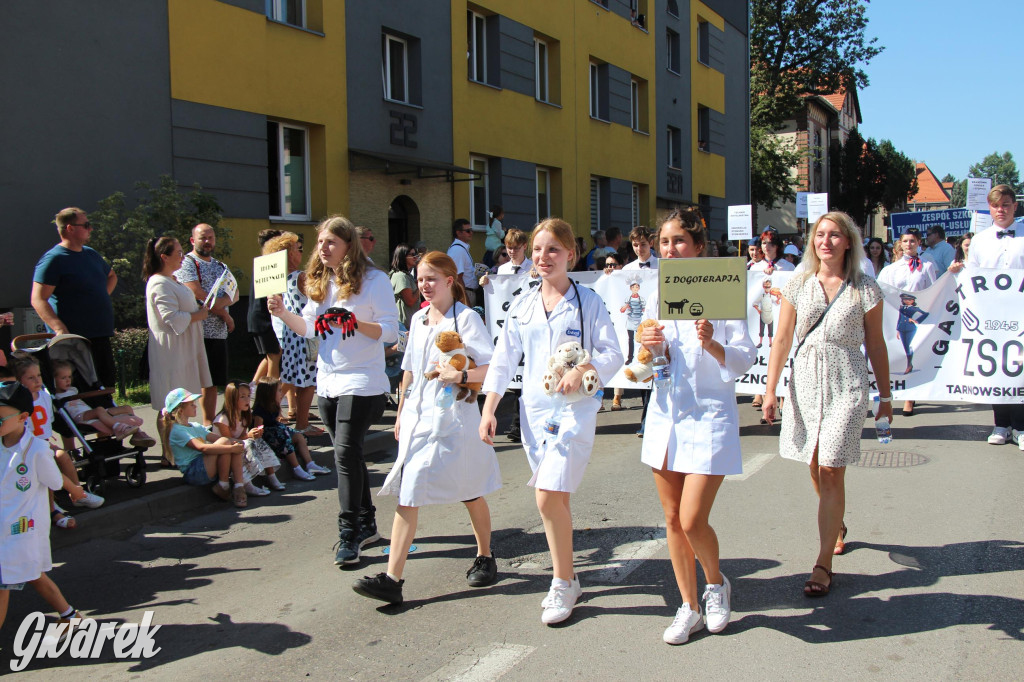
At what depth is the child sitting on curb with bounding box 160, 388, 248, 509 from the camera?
6785 millimetres

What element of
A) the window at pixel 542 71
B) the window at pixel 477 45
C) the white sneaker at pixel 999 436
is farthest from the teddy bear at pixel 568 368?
the window at pixel 542 71

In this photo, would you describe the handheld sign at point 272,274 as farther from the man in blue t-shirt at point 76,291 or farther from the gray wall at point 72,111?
the gray wall at point 72,111

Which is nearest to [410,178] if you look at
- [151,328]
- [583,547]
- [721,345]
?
[151,328]

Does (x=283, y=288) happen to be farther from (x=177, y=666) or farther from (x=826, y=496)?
(x=826, y=496)

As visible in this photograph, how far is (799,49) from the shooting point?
44906mm

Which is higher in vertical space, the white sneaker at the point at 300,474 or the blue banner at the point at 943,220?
the blue banner at the point at 943,220

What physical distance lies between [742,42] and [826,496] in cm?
3486

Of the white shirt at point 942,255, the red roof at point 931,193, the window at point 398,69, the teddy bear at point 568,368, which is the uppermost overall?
the red roof at point 931,193

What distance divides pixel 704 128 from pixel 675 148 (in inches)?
119

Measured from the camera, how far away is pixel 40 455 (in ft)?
14.2

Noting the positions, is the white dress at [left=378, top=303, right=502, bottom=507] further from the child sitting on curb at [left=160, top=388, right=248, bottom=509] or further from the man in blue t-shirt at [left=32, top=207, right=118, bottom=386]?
the man in blue t-shirt at [left=32, top=207, right=118, bottom=386]

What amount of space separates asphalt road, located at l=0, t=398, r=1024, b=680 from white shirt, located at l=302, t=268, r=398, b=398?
3.64 ft

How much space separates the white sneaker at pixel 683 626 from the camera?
400cm

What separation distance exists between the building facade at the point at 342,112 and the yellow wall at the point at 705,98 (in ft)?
11.0
